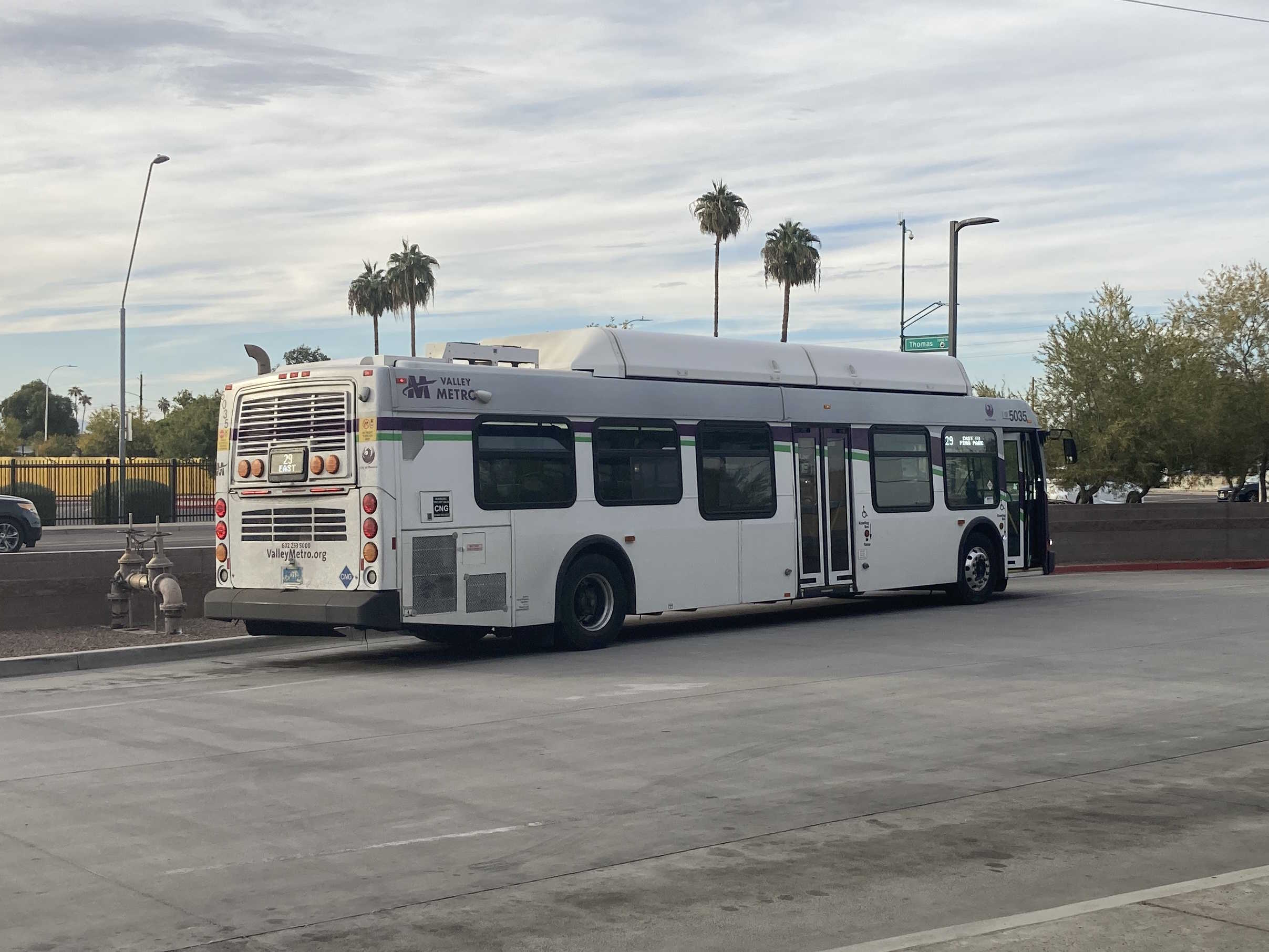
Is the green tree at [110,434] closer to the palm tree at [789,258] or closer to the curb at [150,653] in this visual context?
the palm tree at [789,258]

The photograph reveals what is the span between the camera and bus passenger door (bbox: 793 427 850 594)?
1814cm

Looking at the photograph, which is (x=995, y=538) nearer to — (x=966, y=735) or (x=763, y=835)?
(x=966, y=735)

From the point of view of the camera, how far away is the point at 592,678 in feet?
43.6

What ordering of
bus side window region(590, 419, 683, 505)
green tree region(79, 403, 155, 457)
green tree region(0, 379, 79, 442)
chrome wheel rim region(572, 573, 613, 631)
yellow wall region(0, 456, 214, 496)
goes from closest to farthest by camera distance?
chrome wheel rim region(572, 573, 613, 631), bus side window region(590, 419, 683, 505), yellow wall region(0, 456, 214, 496), green tree region(79, 403, 155, 457), green tree region(0, 379, 79, 442)

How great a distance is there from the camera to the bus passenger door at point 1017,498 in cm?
2144

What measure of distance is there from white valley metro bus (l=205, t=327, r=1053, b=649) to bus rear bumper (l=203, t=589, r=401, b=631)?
0.08ft

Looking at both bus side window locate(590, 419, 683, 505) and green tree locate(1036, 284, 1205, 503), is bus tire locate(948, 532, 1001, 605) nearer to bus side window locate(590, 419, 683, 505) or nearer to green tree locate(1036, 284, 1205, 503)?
bus side window locate(590, 419, 683, 505)

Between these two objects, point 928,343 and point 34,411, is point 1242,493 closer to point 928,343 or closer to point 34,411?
point 928,343

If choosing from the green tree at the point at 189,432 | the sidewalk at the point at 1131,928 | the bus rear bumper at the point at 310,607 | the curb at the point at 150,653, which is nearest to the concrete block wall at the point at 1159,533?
the curb at the point at 150,653

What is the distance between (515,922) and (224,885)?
1.48 metres

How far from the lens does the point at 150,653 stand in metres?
15.1

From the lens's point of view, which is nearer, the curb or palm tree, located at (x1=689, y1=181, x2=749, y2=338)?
the curb

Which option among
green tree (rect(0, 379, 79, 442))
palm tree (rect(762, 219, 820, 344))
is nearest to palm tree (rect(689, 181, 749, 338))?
palm tree (rect(762, 219, 820, 344))

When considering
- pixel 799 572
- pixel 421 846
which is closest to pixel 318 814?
pixel 421 846
